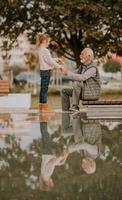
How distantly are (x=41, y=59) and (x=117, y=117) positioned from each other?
3137mm

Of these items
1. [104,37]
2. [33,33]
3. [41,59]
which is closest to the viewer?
[41,59]

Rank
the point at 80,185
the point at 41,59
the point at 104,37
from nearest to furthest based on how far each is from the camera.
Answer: the point at 80,185 → the point at 41,59 → the point at 104,37

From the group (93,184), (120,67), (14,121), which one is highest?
(93,184)

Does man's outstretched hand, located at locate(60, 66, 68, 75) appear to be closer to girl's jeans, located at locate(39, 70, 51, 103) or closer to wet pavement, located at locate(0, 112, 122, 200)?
girl's jeans, located at locate(39, 70, 51, 103)

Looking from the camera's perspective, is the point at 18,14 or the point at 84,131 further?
the point at 18,14

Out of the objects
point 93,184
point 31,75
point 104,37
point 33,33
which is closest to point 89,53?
point 93,184

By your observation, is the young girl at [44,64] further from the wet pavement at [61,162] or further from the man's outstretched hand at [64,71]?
the wet pavement at [61,162]

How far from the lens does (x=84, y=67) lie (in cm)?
Answer: 1412

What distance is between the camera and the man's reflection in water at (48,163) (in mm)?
5848

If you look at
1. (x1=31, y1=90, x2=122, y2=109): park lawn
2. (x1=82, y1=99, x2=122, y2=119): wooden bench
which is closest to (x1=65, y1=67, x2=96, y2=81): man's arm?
(x1=82, y1=99, x2=122, y2=119): wooden bench

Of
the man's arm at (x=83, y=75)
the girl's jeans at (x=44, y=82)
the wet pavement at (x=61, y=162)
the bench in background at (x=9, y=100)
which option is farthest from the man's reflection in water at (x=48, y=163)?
the bench in background at (x=9, y=100)

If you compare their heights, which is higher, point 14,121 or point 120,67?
point 14,121

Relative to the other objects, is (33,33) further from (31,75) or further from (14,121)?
(31,75)

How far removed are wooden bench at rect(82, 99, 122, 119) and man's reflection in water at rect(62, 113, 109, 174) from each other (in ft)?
2.33
